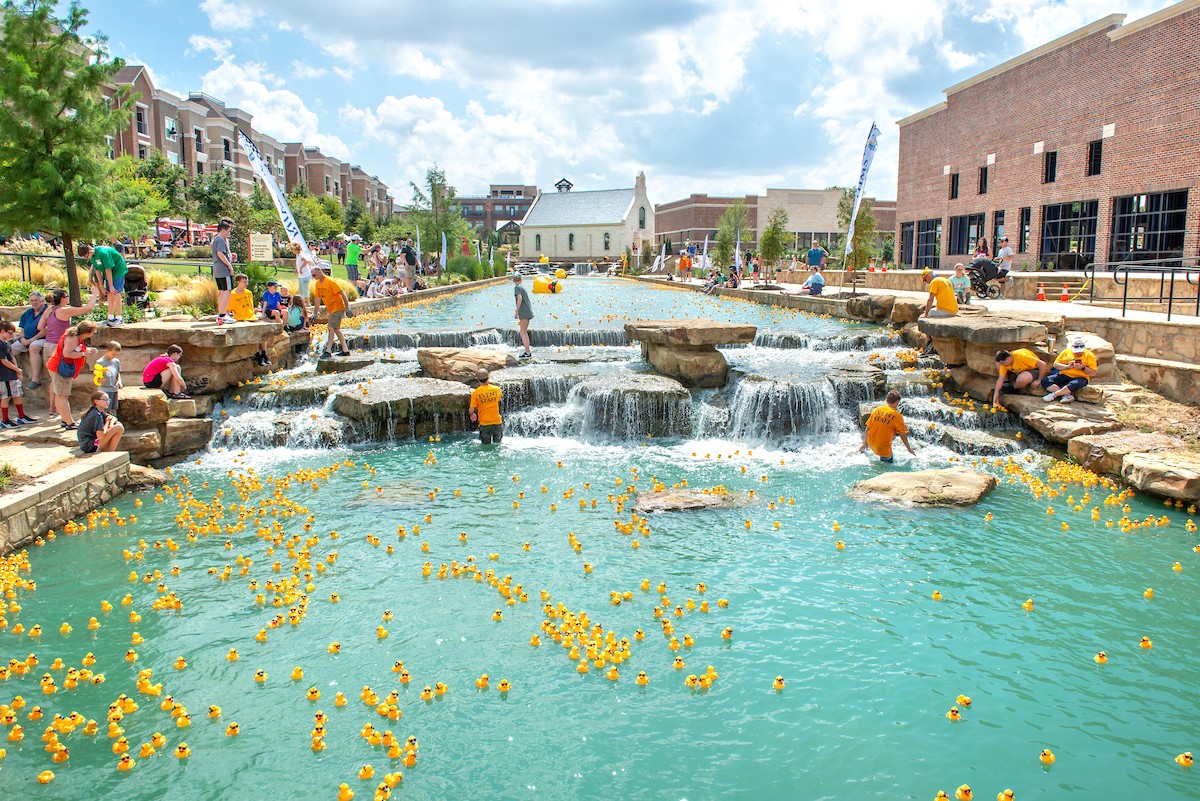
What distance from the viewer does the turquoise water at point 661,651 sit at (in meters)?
4.96

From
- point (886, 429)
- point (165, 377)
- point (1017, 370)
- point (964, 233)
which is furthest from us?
point (964, 233)

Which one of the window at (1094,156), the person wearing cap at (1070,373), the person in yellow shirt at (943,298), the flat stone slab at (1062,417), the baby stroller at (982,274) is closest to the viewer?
the flat stone slab at (1062,417)

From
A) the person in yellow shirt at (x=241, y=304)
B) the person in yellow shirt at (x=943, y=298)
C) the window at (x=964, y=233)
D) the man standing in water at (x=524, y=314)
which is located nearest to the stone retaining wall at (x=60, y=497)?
the person in yellow shirt at (x=241, y=304)

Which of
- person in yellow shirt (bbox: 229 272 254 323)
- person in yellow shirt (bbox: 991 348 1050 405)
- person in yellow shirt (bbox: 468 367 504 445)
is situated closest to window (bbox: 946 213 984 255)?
person in yellow shirt (bbox: 991 348 1050 405)

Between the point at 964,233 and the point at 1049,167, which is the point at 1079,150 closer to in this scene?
the point at 1049,167

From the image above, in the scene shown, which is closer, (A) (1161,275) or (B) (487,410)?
(B) (487,410)

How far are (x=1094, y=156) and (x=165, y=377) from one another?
2918cm

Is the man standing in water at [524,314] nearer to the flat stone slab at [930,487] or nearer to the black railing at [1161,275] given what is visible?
the flat stone slab at [930,487]

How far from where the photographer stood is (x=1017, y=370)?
13.3 meters

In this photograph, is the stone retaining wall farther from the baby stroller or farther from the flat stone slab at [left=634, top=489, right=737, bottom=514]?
the baby stroller

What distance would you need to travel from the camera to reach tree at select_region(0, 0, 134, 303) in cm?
1427

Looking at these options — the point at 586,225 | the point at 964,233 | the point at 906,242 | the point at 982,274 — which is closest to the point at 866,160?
the point at 982,274

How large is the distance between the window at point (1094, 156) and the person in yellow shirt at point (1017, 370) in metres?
18.4

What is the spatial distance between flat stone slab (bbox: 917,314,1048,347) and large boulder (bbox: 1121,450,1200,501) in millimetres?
3300
